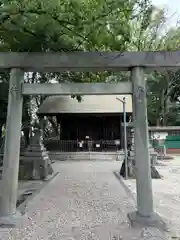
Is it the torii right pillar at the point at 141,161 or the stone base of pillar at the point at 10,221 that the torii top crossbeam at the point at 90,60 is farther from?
the stone base of pillar at the point at 10,221

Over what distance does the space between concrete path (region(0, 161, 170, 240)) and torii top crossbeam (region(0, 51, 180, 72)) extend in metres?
2.67

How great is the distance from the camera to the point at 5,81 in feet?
39.4

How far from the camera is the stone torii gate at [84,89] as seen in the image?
402 centimetres

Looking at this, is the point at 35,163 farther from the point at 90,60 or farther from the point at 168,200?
the point at 90,60

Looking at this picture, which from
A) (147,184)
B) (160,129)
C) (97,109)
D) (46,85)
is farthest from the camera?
(160,129)

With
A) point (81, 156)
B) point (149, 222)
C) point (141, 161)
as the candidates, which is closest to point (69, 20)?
point (141, 161)

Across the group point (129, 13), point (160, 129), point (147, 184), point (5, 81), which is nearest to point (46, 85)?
point (129, 13)

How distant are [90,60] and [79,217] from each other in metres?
2.86

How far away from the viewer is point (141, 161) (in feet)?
13.3

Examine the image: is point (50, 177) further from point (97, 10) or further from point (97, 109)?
point (97, 109)

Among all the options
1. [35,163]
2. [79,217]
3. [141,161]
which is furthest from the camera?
[35,163]

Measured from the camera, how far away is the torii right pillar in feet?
13.0

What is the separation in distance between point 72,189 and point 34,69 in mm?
4164

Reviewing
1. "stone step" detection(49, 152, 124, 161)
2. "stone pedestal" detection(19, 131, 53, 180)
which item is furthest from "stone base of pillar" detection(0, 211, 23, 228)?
"stone step" detection(49, 152, 124, 161)
